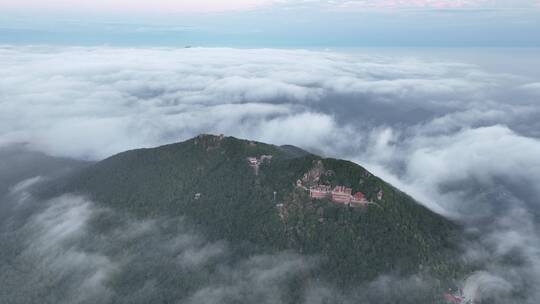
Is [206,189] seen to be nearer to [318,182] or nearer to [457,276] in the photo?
[318,182]

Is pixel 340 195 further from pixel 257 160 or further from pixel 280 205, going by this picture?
pixel 257 160

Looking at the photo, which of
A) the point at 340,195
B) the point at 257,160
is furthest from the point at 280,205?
the point at 257,160

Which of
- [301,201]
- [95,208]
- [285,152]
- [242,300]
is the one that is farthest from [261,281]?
[95,208]

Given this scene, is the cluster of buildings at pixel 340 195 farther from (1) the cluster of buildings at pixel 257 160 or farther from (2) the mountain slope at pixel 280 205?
(1) the cluster of buildings at pixel 257 160

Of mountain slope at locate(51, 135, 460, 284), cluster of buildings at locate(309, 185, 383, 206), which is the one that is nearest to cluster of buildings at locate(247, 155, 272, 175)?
mountain slope at locate(51, 135, 460, 284)

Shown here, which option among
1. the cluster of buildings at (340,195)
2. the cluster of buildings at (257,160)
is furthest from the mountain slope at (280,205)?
the cluster of buildings at (340,195)

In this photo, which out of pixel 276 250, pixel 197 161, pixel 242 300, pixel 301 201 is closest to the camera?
pixel 242 300
